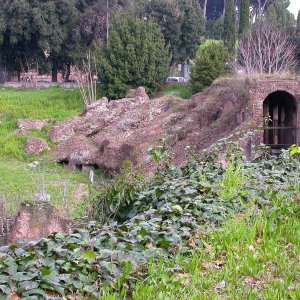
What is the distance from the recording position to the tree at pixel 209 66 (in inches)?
1236

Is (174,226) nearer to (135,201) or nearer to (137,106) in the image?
(135,201)

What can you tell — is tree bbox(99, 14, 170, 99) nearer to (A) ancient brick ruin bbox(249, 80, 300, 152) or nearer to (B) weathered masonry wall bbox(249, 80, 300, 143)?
(A) ancient brick ruin bbox(249, 80, 300, 152)

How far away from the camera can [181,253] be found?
13.9ft

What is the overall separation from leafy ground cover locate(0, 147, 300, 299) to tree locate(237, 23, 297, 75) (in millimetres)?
25883

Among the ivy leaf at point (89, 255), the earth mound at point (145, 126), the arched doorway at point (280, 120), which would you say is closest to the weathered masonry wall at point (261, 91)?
the earth mound at point (145, 126)

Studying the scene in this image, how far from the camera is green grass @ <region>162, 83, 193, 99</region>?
33.4 meters

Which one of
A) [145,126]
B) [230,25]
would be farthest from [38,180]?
[230,25]

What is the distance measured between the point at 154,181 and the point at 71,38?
3012 cm

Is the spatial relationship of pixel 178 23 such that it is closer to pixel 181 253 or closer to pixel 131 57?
pixel 131 57

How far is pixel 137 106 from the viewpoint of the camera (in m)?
25.0

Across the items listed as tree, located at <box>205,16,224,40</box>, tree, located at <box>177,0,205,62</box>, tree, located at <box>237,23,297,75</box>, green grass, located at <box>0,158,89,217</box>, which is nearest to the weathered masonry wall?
green grass, located at <box>0,158,89,217</box>

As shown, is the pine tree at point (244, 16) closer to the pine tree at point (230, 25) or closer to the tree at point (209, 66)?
the pine tree at point (230, 25)

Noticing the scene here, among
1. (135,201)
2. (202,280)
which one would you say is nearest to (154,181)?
(135,201)

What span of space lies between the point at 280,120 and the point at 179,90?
1374cm
